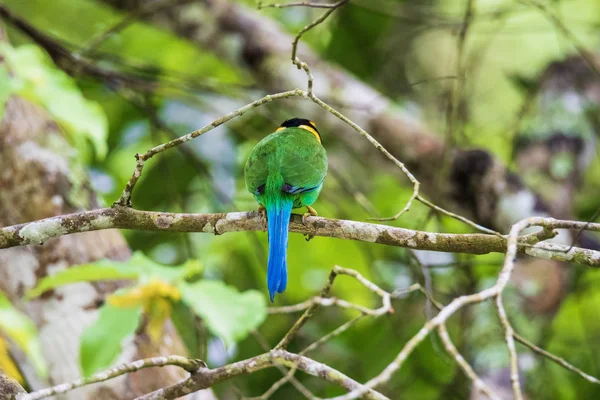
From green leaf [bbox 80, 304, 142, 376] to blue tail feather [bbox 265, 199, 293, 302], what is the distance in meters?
0.47

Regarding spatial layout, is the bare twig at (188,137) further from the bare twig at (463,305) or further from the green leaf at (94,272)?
the bare twig at (463,305)

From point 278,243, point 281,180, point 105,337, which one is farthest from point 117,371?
point 281,180

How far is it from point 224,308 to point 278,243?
36cm

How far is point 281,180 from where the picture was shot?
2850 millimetres

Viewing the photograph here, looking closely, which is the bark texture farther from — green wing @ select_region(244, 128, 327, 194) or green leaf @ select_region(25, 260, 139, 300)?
green wing @ select_region(244, 128, 327, 194)

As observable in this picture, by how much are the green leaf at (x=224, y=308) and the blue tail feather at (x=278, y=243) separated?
9cm

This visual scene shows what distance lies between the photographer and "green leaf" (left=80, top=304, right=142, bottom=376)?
88.4 inches

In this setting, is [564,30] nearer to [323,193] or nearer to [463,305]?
[323,193]

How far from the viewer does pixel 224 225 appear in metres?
2.33

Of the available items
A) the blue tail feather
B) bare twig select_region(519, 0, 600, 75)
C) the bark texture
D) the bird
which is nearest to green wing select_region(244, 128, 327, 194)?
the bird

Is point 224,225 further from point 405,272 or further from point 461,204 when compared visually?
point 405,272

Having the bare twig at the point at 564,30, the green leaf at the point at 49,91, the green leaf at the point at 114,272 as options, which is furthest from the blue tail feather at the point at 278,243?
the bare twig at the point at 564,30

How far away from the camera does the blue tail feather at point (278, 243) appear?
2.55 meters

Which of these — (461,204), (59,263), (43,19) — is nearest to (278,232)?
(59,263)
